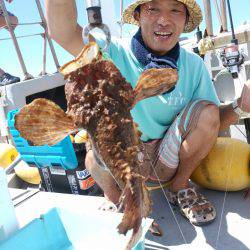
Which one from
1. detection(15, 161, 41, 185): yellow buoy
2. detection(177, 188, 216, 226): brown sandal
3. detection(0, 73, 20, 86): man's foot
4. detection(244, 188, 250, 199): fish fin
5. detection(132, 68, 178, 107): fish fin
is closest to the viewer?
detection(132, 68, 178, 107): fish fin

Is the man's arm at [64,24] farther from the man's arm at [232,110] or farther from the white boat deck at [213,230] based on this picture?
the white boat deck at [213,230]

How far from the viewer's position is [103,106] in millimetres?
1233

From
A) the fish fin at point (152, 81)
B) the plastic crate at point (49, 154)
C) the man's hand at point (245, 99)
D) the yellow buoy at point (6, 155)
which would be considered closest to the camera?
the fish fin at point (152, 81)

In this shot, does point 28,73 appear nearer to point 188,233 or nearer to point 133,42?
point 133,42

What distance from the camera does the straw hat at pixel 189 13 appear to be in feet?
7.41

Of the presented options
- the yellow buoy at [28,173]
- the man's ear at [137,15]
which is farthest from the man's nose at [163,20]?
the yellow buoy at [28,173]

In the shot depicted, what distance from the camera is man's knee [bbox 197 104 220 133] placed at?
232 cm

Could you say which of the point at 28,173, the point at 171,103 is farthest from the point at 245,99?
the point at 28,173

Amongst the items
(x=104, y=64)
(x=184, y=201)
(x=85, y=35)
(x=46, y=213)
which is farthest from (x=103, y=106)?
(x=184, y=201)

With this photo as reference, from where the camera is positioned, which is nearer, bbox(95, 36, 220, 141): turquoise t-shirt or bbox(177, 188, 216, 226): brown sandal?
bbox(177, 188, 216, 226): brown sandal

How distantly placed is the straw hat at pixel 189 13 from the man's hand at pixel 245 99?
0.66 m

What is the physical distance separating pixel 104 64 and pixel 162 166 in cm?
135

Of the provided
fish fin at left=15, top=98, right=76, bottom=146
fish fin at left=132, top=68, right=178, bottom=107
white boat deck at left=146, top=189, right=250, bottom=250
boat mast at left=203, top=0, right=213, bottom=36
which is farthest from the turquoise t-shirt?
boat mast at left=203, top=0, right=213, bottom=36

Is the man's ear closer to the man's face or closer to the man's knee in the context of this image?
the man's face
